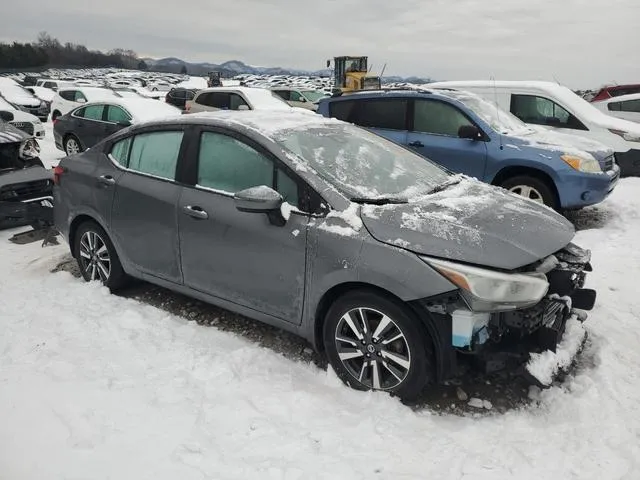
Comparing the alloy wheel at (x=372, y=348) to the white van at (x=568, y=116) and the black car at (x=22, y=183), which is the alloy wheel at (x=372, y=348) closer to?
the black car at (x=22, y=183)

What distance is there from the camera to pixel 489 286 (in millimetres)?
2693

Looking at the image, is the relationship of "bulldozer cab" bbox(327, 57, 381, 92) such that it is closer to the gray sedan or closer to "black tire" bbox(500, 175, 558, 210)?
"black tire" bbox(500, 175, 558, 210)

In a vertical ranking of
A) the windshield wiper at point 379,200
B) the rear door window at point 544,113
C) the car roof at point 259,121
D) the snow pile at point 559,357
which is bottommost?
the snow pile at point 559,357

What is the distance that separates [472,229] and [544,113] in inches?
277

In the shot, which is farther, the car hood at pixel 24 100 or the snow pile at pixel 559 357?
the car hood at pixel 24 100

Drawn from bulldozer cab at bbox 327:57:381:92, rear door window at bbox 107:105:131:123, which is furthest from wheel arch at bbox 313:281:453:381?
bulldozer cab at bbox 327:57:381:92

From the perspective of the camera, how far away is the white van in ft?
28.6

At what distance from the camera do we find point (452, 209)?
10.5 feet

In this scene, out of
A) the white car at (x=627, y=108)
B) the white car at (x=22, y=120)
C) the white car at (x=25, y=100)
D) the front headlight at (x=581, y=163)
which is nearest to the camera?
the front headlight at (x=581, y=163)

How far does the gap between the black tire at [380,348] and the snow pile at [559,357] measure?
0.57 metres

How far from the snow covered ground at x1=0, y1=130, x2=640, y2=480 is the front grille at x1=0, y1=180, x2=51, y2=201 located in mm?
2954

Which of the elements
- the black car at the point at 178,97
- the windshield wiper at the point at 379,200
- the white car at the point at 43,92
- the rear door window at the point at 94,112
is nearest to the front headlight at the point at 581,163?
the windshield wiper at the point at 379,200

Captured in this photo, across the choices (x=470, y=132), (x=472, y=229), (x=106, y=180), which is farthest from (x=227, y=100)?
(x=472, y=229)

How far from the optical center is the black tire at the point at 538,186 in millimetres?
6430
